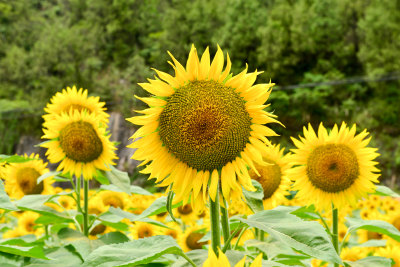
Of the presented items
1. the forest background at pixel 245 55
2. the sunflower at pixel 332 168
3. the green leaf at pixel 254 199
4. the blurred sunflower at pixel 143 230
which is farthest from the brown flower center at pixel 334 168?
the forest background at pixel 245 55

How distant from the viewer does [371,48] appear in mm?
16156

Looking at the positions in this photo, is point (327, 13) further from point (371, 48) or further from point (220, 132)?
point (220, 132)

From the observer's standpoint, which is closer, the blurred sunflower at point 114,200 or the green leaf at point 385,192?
the green leaf at point 385,192

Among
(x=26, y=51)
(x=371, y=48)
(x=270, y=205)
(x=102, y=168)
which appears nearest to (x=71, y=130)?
(x=102, y=168)

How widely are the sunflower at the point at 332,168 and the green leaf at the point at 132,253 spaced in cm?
Answer: 72

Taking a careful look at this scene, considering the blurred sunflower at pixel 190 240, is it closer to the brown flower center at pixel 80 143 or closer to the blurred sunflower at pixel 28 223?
the brown flower center at pixel 80 143

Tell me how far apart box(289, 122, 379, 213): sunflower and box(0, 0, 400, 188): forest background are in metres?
9.74

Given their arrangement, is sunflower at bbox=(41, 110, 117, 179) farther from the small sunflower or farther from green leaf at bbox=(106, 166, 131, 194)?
the small sunflower

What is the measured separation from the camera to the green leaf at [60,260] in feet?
3.62

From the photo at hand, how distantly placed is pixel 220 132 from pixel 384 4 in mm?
17147

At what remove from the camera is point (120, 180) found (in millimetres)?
1593

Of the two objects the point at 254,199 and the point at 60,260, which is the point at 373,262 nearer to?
the point at 254,199

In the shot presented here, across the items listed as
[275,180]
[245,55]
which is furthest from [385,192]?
[245,55]

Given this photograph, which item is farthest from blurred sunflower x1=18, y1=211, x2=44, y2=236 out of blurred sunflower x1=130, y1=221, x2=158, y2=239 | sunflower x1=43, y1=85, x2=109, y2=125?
sunflower x1=43, y1=85, x2=109, y2=125
